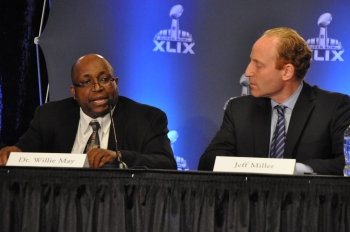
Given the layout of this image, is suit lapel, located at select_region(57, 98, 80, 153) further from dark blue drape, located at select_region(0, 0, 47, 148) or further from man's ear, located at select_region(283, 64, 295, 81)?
man's ear, located at select_region(283, 64, 295, 81)

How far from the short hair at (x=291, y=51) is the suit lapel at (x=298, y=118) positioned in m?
0.12

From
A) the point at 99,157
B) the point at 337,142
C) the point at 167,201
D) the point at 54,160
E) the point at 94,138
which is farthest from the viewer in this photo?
the point at 94,138

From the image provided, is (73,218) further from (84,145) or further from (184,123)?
(184,123)

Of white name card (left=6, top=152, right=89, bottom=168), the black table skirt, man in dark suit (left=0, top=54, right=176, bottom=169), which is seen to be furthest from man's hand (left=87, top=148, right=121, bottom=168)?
the black table skirt

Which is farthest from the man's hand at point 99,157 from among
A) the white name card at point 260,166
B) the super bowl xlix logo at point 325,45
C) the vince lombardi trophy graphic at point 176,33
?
the super bowl xlix logo at point 325,45

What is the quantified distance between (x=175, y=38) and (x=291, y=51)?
1.16 meters

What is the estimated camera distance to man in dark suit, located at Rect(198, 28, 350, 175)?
3.08m

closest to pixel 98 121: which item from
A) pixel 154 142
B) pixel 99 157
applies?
pixel 154 142

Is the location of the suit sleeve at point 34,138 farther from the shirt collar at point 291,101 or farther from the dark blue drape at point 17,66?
the shirt collar at point 291,101

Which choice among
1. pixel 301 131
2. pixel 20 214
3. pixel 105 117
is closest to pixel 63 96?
pixel 105 117

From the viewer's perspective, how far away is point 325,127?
122 inches

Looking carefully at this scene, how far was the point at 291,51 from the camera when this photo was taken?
317 cm

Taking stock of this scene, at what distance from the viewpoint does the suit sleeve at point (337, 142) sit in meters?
2.84

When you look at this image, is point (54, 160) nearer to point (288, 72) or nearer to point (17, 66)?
point (288, 72)
